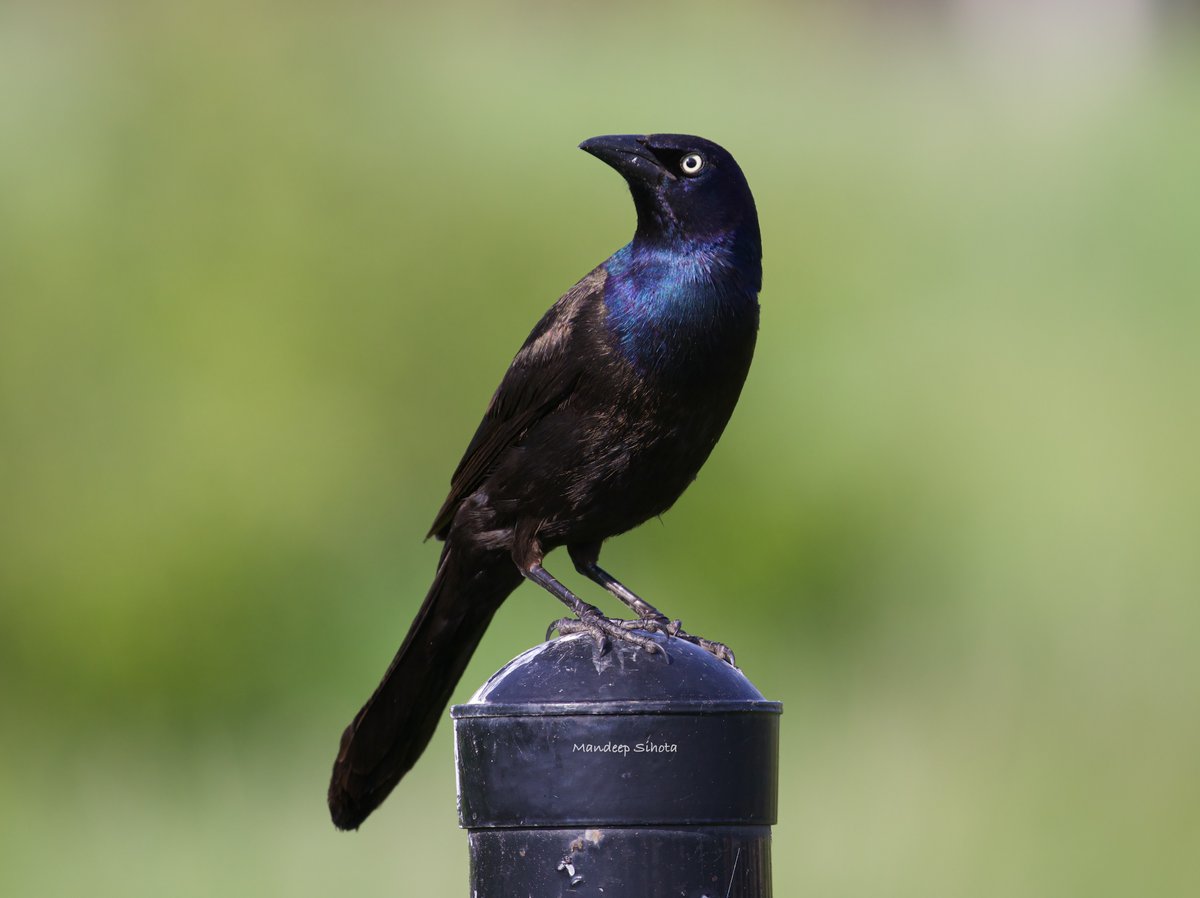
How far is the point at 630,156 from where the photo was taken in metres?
4.62

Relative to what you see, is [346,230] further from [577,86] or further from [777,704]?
[777,704]

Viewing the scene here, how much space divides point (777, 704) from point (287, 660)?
7.19 m

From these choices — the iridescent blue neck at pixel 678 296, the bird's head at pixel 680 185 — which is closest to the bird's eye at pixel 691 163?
the bird's head at pixel 680 185


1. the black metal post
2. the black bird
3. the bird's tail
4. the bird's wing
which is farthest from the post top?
the bird's wing

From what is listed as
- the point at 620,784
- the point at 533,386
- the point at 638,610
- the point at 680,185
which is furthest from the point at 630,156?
the point at 620,784

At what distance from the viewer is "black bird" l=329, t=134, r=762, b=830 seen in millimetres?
4340

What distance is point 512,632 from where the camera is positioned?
31.6 ft

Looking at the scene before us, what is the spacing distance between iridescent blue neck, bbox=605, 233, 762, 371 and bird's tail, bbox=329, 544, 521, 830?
2.56 ft

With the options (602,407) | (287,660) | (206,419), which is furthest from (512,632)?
(602,407)

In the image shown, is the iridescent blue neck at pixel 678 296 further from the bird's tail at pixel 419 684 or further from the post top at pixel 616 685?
the post top at pixel 616 685

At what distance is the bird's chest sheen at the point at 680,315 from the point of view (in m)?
4.34

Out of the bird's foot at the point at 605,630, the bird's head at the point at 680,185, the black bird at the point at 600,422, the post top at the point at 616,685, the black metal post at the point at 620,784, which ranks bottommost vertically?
the black metal post at the point at 620,784

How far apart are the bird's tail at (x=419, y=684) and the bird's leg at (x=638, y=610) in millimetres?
209

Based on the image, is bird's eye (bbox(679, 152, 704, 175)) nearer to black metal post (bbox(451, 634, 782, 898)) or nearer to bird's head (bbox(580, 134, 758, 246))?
bird's head (bbox(580, 134, 758, 246))
